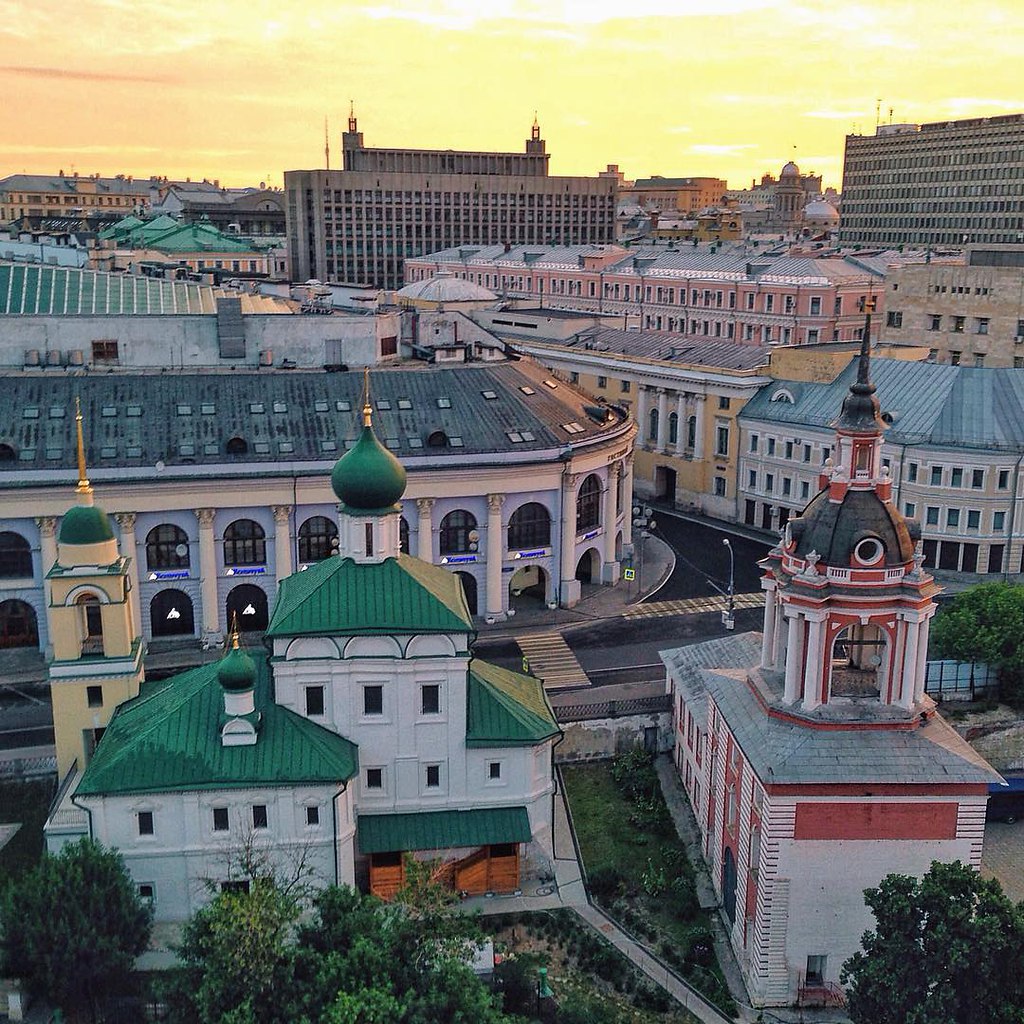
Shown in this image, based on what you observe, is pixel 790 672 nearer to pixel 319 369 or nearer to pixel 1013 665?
pixel 1013 665

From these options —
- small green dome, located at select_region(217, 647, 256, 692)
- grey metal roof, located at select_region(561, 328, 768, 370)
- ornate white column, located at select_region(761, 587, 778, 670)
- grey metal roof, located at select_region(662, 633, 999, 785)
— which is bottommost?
grey metal roof, located at select_region(662, 633, 999, 785)

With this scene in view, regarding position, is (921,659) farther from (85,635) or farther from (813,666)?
(85,635)

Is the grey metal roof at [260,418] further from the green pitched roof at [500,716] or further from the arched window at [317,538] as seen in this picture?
the green pitched roof at [500,716]

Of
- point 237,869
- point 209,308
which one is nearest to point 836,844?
point 237,869

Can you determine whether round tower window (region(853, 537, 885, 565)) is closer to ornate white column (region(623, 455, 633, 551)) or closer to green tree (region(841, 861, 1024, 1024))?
green tree (region(841, 861, 1024, 1024))

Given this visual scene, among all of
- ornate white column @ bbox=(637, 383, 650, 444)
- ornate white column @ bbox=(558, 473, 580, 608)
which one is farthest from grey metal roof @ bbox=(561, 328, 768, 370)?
ornate white column @ bbox=(558, 473, 580, 608)
